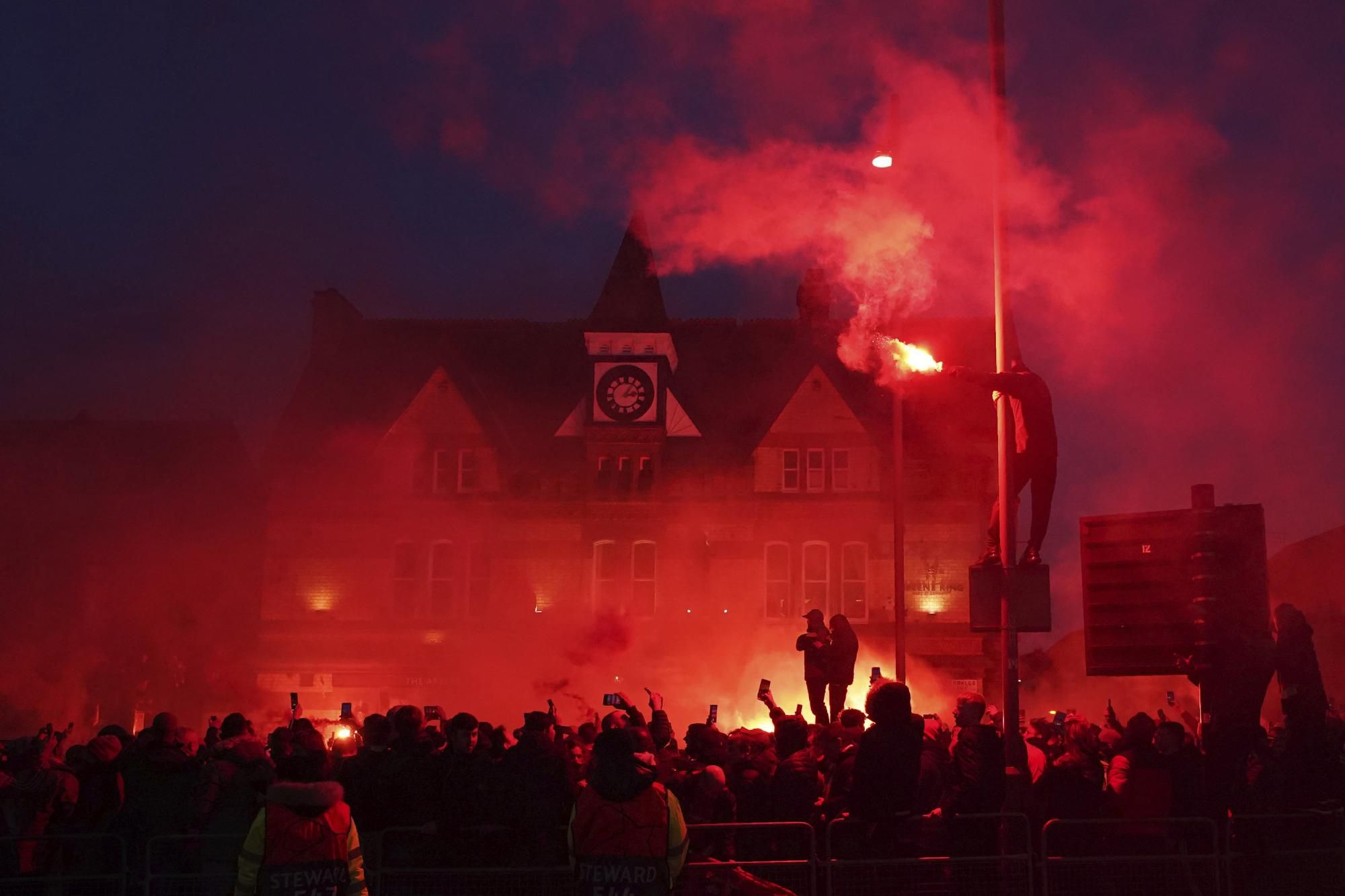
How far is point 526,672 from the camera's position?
35500 mm

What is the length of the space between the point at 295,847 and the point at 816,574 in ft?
99.3

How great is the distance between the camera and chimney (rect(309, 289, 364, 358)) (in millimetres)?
42156

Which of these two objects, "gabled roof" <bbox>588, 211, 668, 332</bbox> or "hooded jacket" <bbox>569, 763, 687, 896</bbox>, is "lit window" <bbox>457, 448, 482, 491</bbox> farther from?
"hooded jacket" <bbox>569, 763, 687, 896</bbox>

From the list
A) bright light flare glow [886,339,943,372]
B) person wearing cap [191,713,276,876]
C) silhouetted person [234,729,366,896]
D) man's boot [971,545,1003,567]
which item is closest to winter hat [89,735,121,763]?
person wearing cap [191,713,276,876]

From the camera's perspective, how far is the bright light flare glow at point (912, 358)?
13219 millimetres

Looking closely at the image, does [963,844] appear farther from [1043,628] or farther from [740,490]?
[740,490]

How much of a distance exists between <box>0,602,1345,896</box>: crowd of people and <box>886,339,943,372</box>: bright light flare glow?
3.55m

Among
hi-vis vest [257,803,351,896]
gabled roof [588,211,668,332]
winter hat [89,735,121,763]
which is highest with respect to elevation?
gabled roof [588,211,668,332]

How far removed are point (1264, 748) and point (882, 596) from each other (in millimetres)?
24186

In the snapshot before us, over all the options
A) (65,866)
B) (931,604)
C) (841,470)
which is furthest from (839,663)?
(841,470)

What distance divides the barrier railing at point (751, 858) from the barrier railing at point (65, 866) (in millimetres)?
4191

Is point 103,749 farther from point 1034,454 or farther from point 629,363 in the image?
point 629,363

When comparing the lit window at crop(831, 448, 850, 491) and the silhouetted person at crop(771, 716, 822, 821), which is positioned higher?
the lit window at crop(831, 448, 850, 491)

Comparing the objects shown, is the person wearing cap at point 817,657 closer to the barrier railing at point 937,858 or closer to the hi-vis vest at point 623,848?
the barrier railing at point 937,858
